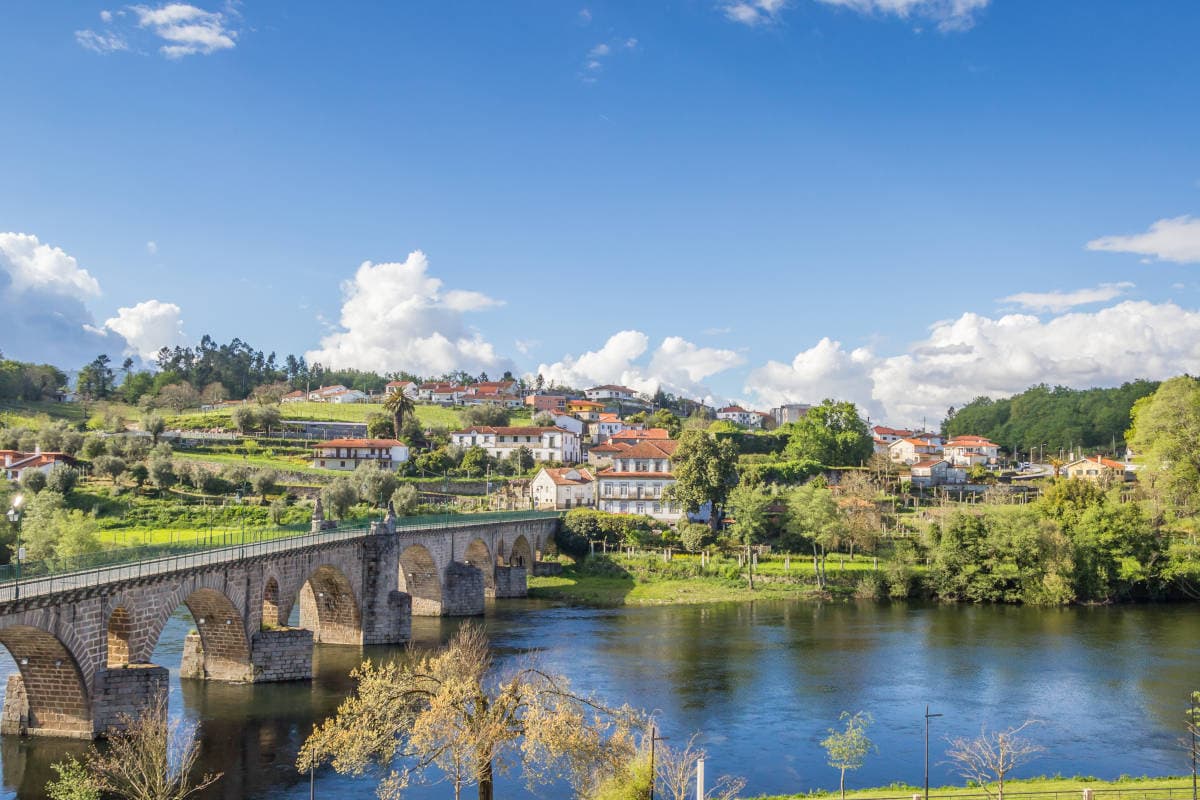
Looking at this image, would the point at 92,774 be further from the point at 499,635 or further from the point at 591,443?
the point at 591,443

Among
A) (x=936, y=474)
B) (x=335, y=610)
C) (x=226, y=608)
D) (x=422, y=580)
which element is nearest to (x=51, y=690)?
(x=226, y=608)

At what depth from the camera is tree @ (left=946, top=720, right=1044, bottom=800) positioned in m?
32.1

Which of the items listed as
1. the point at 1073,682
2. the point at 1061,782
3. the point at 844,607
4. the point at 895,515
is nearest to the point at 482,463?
the point at 895,515

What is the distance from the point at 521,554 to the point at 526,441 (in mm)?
51458

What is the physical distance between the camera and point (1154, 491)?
8025 centimetres

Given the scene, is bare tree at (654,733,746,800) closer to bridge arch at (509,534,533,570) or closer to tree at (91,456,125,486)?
bridge arch at (509,534,533,570)

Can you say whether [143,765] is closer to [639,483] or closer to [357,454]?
[639,483]

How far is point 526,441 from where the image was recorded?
5172 inches

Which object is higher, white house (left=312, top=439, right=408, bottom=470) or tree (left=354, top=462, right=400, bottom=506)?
white house (left=312, top=439, right=408, bottom=470)

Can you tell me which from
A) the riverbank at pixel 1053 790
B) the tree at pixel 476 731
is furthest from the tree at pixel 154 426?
the riverbank at pixel 1053 790

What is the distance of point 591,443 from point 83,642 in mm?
114704

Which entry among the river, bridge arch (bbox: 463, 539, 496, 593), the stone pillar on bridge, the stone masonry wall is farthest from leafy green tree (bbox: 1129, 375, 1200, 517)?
the stone masonry wall

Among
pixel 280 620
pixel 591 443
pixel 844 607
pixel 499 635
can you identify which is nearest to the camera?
pixel 280 620

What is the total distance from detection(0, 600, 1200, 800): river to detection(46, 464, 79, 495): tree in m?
40.9
